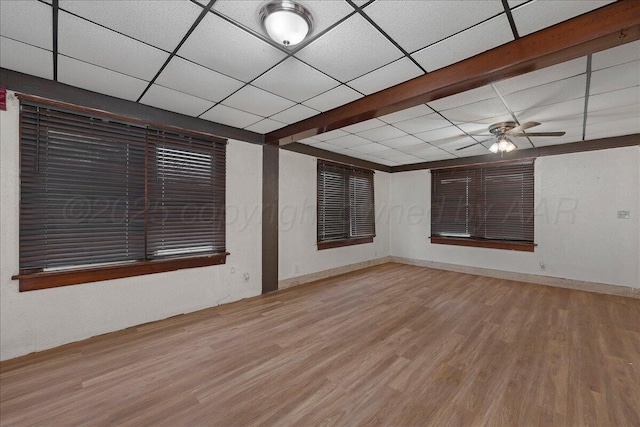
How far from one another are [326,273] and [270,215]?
1900mm

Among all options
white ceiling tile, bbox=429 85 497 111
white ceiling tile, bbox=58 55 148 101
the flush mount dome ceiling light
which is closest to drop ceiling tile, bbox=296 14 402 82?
the flush mount dome ceiling light

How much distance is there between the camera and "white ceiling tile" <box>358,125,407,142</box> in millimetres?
4234

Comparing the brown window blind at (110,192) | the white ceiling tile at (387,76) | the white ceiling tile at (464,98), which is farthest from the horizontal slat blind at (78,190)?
the white ceiling tile at (464,98)

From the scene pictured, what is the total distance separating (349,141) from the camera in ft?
16.3

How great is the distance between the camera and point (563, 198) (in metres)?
5.11

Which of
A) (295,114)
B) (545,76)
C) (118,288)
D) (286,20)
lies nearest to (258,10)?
(286,20)

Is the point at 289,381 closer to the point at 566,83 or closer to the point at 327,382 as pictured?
the point at 327,382

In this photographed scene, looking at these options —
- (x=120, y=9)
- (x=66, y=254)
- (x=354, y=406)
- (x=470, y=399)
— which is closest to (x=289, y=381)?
(x=354, y=406)

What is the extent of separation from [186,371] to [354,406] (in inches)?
58.4

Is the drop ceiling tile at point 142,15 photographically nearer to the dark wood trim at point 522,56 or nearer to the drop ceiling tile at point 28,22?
the drop ceiling tile at point 28,22

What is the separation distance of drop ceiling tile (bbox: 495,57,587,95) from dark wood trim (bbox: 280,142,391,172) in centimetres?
324

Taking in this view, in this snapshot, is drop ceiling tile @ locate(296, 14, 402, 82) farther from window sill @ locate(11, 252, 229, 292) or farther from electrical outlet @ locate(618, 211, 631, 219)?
electrical outlet @ locate(618, 211, 631, 219)

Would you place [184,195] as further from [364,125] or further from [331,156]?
[331,156]

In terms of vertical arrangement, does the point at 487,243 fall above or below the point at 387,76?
below
